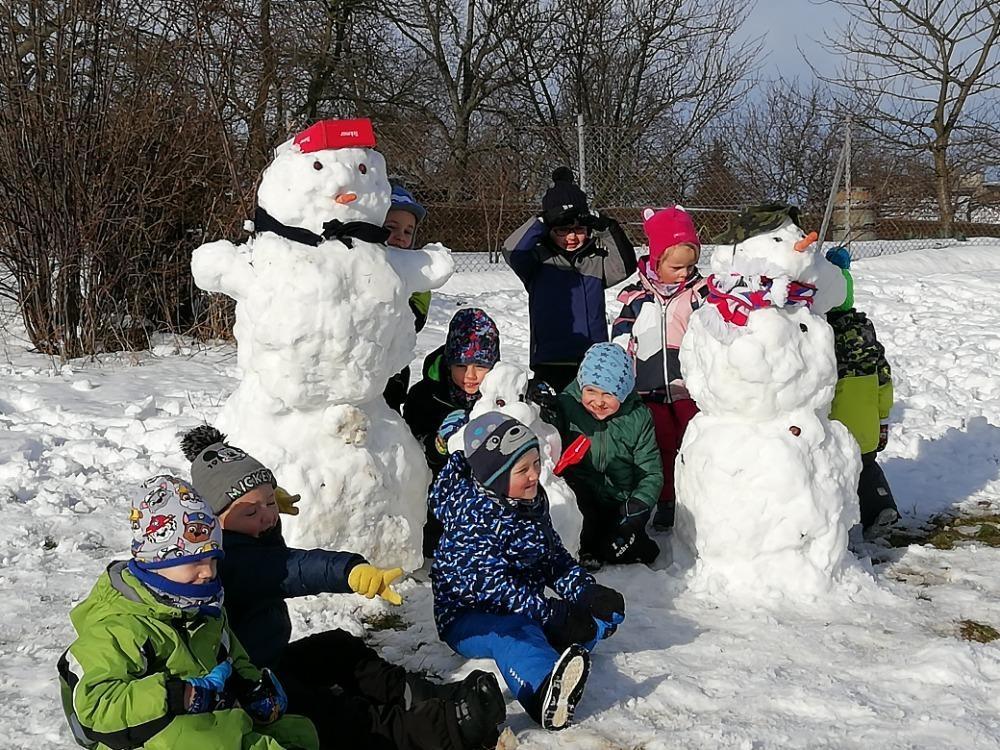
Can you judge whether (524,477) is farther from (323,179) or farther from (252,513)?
(323,179)

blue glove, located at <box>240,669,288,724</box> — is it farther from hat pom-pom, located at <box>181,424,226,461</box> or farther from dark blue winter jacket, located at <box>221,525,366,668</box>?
hat pom-pom, located at <box>181,424,226,461</box>

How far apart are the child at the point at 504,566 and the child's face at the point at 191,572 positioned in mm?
973

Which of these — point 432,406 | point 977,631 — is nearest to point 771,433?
point 977,631

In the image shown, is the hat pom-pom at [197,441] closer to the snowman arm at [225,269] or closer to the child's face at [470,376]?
the snowman arm at [225,269]

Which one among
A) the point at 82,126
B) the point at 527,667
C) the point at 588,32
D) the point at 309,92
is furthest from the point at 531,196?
the point at 527,667

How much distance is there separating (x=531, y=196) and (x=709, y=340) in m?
9.41

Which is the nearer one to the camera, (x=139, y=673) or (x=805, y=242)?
(x=139, y=673)

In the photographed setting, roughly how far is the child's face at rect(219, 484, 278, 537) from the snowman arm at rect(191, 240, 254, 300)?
957mm

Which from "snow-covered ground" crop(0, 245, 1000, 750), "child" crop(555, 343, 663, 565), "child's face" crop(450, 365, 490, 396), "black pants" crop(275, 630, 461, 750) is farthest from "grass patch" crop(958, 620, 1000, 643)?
"child's face" crop(450, 365, 490, 396)

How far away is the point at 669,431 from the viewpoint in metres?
4.55

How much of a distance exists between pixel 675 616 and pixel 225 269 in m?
2.00

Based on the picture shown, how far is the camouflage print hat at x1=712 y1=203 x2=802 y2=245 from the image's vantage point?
12.3ft

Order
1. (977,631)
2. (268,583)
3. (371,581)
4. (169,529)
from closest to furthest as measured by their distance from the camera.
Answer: (169,529), (371,581), (268,583), (977,631)

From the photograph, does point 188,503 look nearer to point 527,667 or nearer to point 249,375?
point 527,667
